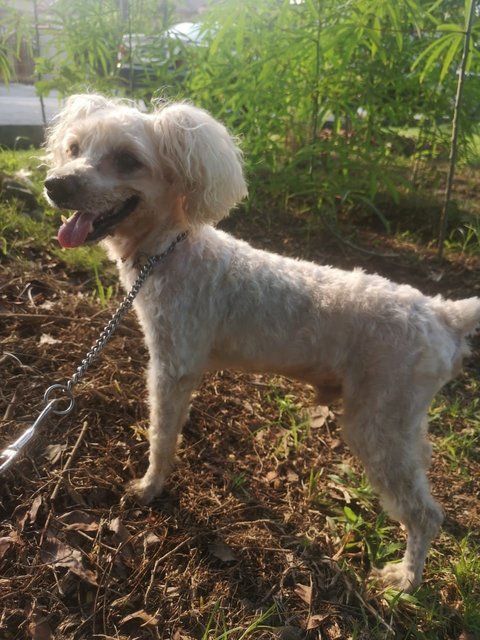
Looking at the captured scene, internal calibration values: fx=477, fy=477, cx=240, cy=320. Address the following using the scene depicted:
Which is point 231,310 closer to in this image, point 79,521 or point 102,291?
point 79,521

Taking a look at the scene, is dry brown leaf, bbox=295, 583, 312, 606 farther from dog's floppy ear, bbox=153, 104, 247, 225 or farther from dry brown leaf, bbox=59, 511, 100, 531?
dog's floppy ear, bbox=153, 104, 247, 225

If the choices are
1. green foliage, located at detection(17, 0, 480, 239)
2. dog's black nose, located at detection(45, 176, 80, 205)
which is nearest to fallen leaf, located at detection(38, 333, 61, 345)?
dog's black nose, located at detection(45, 176, 80, 205)

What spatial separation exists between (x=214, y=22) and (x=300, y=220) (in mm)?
2192

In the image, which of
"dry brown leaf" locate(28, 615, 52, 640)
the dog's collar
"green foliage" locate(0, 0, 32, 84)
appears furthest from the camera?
"green foliage" locate(0, 0, 32, 84)

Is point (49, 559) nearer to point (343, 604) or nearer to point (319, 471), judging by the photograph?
point (343, 604)

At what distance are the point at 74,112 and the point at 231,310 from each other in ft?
4.57

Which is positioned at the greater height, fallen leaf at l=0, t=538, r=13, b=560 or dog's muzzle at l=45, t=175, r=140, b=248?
dog's muzzle at l=45, t=175, r=140, b=248

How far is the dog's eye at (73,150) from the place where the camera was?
2.42m

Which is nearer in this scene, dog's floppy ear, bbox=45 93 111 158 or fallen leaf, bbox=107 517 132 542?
fallen leaf, bbox=107 517 132 542

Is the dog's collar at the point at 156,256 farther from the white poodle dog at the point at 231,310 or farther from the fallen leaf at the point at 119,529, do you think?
the fallen leaf at the point at 119,529

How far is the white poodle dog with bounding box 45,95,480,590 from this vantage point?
2.17 metres

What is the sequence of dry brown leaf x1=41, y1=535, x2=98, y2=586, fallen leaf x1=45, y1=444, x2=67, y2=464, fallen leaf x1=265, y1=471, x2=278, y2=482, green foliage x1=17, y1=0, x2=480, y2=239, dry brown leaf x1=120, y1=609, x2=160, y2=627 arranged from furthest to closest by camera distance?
green foliage x1=17, y1=0, x2=480, y2=239, fallen leaf x1=265, y1=471, x2=278, y2=482, fallen leaf x1=45, y1=444, x2=67, y2=464, dry brown leaf x1=41, y1=535, x2=98, y2=586, dry brown leaf x1=120, y1=609, x2=160, y2=627

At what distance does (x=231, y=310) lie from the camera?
7.95 feet

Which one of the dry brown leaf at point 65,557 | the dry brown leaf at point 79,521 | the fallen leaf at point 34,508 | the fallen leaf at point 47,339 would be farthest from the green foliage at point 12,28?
the dry brown leaf at point 65,557
